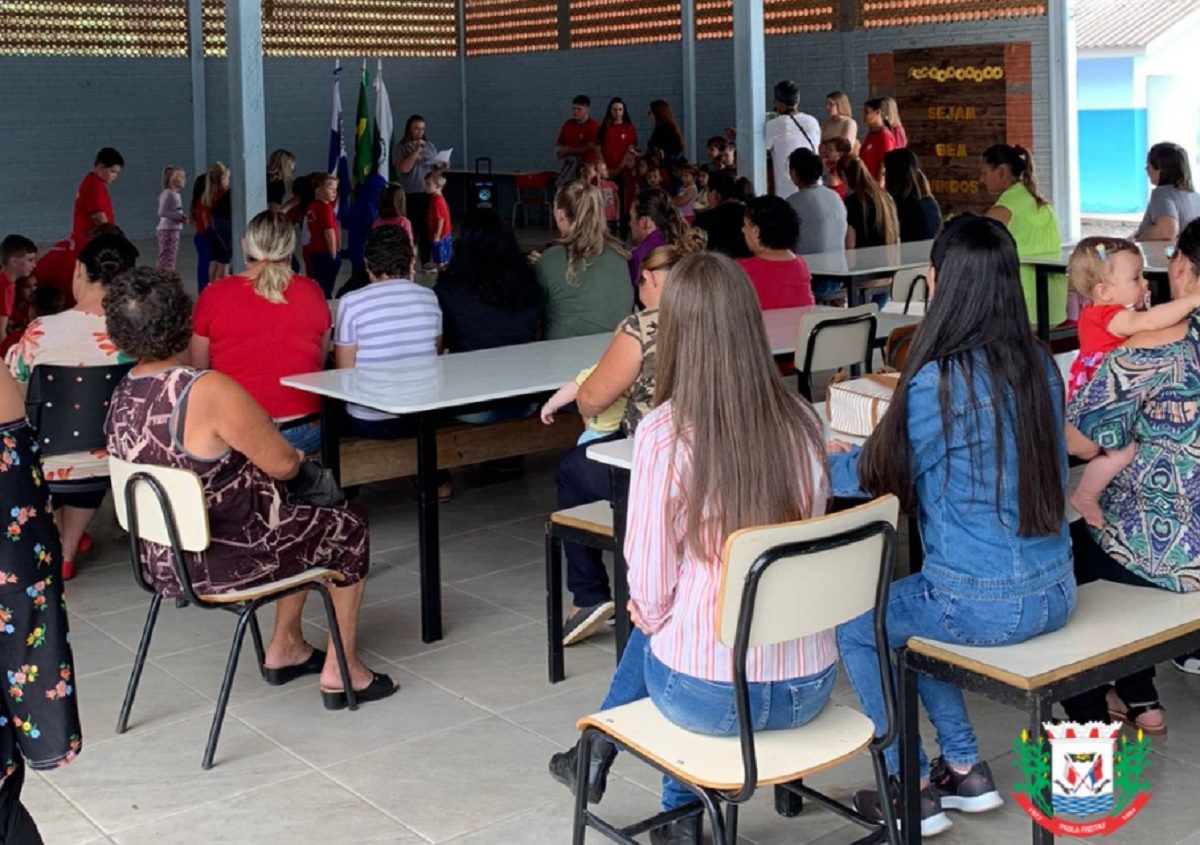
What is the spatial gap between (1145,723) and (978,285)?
1316 mm

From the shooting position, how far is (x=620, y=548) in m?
3.51

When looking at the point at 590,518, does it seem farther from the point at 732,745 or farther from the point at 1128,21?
the point at 1128,21

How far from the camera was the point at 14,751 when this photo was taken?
7.82ft

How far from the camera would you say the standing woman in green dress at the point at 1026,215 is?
6625 millimetres

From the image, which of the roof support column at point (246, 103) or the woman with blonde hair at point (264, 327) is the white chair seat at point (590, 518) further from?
Result: the roof support column at point (246, 103)

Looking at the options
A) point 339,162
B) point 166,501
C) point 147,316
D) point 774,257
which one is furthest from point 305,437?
point 339,162

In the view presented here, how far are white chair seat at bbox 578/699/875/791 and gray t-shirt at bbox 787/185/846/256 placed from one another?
216 inches

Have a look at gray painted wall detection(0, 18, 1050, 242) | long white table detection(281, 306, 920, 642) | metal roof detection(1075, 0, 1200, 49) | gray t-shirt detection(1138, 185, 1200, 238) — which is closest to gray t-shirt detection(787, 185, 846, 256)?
gray t-shirt detection(1138, 185, 1200, 238)

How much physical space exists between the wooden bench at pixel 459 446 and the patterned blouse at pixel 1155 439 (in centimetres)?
243

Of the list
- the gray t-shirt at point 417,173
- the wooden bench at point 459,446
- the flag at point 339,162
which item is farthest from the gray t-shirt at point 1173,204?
the gray t-shirt at point 417,173

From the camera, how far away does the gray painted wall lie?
50.4 feet

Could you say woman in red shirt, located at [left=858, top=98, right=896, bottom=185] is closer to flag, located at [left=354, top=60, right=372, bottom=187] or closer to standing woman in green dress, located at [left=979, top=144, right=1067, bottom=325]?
flag, located at [left=354, top=60, right=372, bottom=187]

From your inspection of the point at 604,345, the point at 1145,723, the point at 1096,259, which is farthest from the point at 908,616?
the point at 604,345

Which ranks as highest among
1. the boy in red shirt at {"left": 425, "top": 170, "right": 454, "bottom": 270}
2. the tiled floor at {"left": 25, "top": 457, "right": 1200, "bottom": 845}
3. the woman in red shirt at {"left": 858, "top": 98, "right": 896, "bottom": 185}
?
the woman in red shirt at {"left": 858, "top": 98, "right": 896, "bottom": 185}
